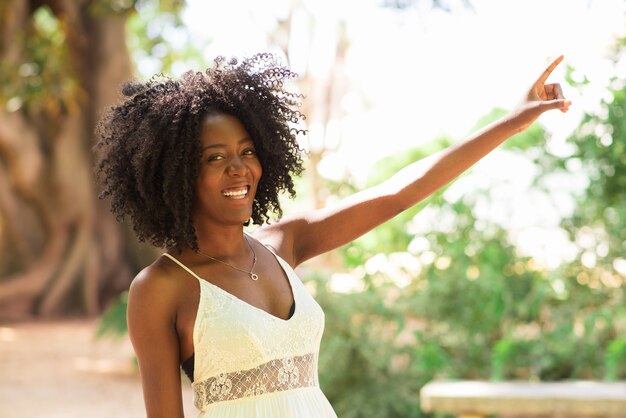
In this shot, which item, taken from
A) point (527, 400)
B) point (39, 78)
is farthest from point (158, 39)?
point (527, 400)

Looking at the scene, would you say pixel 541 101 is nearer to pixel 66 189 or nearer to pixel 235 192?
pixel 235 192

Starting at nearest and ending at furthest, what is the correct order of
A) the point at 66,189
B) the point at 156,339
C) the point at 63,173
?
1. the point at 156,339
2. the point at 63,173
3. the point at 66,189

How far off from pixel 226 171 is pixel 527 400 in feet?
9.54

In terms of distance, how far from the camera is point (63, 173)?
13742 millimetres

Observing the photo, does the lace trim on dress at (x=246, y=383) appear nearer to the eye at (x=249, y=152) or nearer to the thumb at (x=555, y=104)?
the eye at (x=249, y=152)

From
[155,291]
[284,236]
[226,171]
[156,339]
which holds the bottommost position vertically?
[156,339]

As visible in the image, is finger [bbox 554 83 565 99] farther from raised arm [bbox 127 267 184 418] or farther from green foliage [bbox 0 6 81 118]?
green foliage [bbox 0 6 81 118]

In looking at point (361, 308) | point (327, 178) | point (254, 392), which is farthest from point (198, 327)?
point (327, 178)

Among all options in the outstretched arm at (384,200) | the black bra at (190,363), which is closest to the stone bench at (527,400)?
the outstretched arm at (384,200)

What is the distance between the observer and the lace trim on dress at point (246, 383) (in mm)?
2223

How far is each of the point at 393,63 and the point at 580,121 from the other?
990 cm

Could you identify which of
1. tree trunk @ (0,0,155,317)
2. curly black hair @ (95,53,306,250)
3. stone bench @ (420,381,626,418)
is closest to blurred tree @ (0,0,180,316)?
tree trunk @ (0,0,155,317)

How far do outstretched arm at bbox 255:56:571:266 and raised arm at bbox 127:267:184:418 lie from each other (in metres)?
0.43

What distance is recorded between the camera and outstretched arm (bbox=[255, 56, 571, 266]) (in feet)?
8.27
